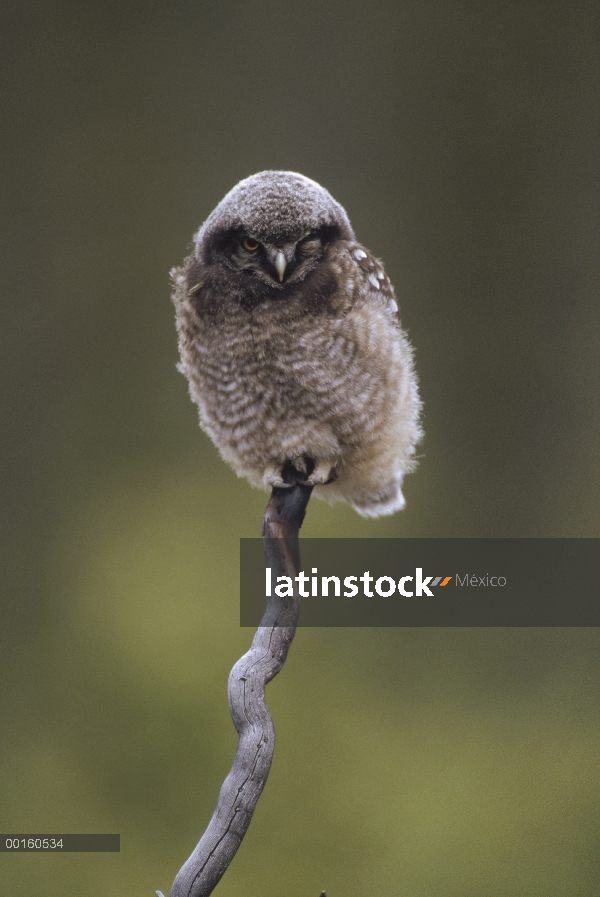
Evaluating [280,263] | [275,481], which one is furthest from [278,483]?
[280,263]

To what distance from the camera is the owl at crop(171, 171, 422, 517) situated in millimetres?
1756

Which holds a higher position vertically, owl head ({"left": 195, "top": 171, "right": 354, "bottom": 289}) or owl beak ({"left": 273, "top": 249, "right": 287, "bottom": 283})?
owl head ({"left": 195, "top": 171, "right": 354, "bottom": 289})

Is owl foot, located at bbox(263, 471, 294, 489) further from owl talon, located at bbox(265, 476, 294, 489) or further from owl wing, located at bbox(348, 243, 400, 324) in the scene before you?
owl wing, located at bbox(348, 243, 400, 324)

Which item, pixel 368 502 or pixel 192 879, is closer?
pixel 192 879

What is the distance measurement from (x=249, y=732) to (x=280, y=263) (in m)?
0.86

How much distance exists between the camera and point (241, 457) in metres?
2.02

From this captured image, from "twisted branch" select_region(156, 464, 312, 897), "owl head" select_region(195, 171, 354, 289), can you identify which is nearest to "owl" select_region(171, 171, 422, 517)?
"owl head" select_region(195, 171, 354, 289)

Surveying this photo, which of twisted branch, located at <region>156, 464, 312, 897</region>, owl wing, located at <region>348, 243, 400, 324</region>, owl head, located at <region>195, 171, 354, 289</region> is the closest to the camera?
twisted branch, located at <region>156, 464, 312, 897</region>

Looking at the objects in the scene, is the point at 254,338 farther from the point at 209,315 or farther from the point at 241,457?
the point at 241,457

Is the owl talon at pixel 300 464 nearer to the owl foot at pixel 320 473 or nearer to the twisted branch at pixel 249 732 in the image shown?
the owl foot at pixel 320 473

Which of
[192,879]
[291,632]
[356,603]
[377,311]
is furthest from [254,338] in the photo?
[356,603]

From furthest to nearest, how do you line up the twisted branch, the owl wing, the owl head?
the owl wing → the owl head → the twisted branch

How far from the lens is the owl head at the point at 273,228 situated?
1.71m

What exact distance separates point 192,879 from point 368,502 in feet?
3.56
